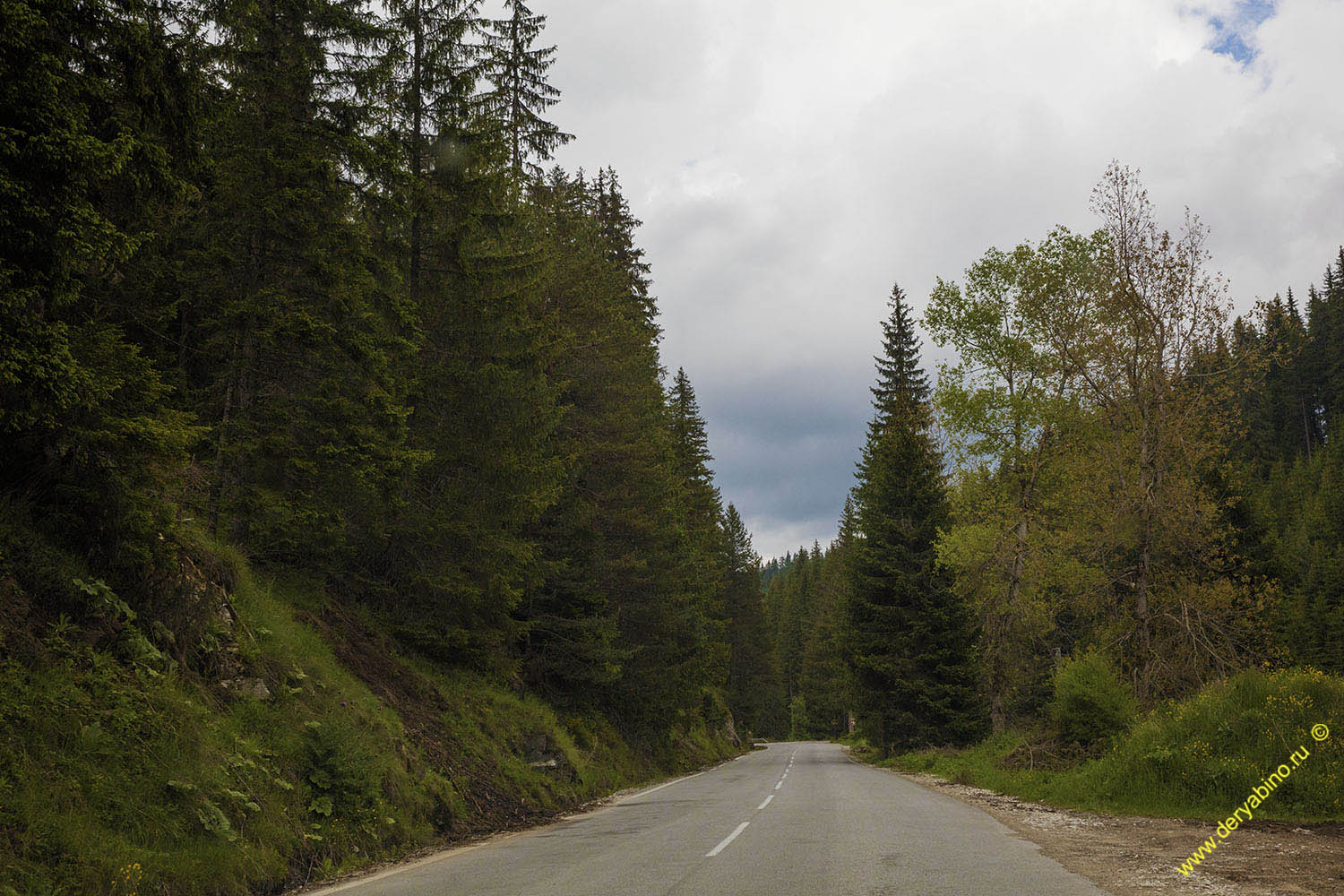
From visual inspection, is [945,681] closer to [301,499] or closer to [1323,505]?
[301,499]

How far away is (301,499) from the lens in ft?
40.2

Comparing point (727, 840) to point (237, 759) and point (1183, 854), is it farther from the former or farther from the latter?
point (237, 759)

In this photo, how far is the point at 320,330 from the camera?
12.2 meters

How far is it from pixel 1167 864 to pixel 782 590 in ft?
336

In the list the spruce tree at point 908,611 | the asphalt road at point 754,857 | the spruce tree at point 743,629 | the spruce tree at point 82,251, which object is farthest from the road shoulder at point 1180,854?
the spruce tree at point 743,629

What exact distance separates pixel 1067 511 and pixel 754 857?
16.1 m

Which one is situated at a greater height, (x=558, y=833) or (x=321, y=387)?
(x=321, y=387)

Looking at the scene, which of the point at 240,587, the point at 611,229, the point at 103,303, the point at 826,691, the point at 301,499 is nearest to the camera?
the point at 103,303

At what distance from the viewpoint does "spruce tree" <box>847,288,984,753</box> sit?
2938 cm

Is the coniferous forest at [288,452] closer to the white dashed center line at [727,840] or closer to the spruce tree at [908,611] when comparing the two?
the white dashed center line at [727,840]

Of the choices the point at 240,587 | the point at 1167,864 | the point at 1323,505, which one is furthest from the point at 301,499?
the point at 1323,505

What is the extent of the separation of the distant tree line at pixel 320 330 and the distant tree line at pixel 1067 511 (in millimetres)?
11006

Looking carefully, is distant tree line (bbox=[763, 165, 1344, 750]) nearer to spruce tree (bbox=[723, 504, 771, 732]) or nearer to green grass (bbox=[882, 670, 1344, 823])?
green grass (bbox=[882, 670, 1344, 823])

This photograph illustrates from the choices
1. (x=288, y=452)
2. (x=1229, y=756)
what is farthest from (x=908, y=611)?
(x=288, y=452)
